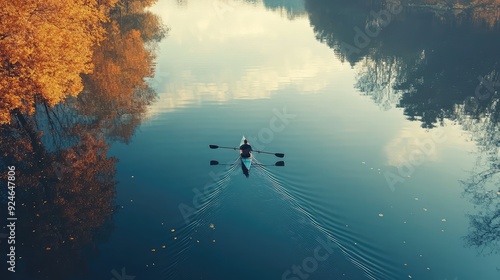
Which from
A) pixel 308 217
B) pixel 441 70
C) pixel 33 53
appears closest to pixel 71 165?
pixel 33 53

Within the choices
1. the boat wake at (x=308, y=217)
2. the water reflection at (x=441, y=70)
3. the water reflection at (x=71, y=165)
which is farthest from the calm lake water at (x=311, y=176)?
the water reflection at (x=71, y=165)

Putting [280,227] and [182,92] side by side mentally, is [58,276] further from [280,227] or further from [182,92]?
[182,92]

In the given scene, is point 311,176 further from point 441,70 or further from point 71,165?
point 441,70

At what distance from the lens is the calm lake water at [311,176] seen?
71.2ft

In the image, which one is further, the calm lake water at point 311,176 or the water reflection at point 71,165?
the water reflection at point 71,165

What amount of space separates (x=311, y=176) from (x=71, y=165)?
21853 millimetres

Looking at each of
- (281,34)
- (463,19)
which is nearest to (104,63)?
(281,34)

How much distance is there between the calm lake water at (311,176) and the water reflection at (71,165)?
0.47 metres

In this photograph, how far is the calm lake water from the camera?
21688 mm

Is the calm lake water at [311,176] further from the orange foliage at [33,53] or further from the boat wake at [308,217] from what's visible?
the orange foliage at [33,53]

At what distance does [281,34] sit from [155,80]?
5346cm

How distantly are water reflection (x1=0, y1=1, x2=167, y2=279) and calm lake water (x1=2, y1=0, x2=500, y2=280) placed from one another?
0.47 m

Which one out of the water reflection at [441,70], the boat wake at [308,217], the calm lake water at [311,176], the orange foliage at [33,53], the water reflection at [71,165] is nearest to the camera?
the boat wake at [308,217]

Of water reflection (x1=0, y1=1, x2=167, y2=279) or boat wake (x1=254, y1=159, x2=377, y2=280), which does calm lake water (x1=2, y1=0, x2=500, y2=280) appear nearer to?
boat wake (x1=254, y1=159, x2=377, y2=280)
